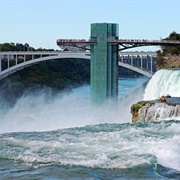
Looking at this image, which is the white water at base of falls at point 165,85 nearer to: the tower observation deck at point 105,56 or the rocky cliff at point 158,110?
the rocky cliff at point 158,110

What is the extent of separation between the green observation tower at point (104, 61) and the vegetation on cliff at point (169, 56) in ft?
12.9

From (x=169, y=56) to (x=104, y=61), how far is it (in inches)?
235

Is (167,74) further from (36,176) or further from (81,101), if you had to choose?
(81,101)

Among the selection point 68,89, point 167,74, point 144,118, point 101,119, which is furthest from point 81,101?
point 144,118

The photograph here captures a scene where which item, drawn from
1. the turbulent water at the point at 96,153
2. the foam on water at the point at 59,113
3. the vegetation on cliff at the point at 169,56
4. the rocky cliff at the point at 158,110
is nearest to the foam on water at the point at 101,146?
the turbulent water at the point at 96,153

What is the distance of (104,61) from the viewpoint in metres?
39.2

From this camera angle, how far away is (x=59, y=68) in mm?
80125

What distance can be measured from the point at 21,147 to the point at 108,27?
25198 mm

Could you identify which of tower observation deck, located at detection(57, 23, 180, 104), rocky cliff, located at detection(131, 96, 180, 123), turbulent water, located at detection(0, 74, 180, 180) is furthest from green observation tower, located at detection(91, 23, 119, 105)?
turbulent water, located at detection(0, 74, 180, 180)

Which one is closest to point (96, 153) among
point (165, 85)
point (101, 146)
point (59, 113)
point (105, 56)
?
point (101, 146)

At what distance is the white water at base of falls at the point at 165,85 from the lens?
2759 cm

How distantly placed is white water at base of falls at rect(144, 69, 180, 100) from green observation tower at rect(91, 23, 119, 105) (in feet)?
27.9

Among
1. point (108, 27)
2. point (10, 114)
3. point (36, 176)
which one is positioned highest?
point (108, 27)

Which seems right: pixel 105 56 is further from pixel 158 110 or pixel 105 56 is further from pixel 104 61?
pixel 158 110
